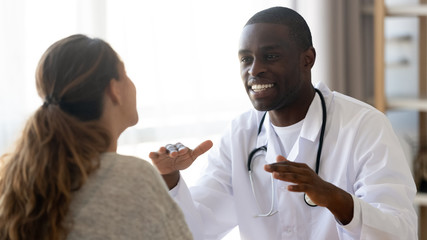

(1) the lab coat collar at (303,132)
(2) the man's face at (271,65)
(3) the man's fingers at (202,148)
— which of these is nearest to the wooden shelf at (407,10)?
(1) the lab coat collar at (303,132)

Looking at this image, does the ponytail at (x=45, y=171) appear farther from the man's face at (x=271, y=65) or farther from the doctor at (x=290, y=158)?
the man's face at (x=271, y=65)

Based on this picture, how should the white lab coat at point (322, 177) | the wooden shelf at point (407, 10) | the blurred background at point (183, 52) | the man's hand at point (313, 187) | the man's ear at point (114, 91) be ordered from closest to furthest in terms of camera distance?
the man's ear at point (114, 91) → the man's hand at point (313, 187) → the white lab coat at point (322, 177) → the blurred background at point (183, 52) → the wooden shelf at point (407, 10)

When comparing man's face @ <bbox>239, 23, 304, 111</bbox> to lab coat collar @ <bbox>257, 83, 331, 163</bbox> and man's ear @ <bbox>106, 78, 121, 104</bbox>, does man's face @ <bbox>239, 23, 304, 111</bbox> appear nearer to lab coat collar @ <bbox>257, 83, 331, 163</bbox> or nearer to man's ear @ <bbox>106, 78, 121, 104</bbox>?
lab coat collar @ <bbox>257, 83, 331, 163</bbox>

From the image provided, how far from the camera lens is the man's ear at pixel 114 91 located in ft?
4.09

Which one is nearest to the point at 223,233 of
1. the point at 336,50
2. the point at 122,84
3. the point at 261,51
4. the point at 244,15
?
the point at 261,51

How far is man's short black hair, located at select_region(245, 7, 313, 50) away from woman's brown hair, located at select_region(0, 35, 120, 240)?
62 cm

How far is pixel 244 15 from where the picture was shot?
107 inches

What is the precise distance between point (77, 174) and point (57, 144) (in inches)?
2.7

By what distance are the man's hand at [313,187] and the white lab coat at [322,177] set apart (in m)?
0.03

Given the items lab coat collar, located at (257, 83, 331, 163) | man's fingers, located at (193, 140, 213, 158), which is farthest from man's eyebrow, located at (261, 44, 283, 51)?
man's fingers, located at (193, 140, 213, 158)

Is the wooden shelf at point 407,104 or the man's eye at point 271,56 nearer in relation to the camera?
the man's eye at point 271,56

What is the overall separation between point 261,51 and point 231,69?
100 cm

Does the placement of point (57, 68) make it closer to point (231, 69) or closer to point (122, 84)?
point (122, 84)

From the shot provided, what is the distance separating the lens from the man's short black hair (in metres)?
1.72
